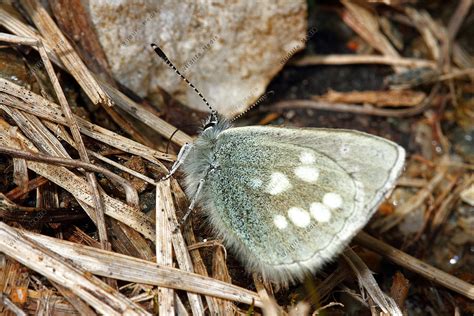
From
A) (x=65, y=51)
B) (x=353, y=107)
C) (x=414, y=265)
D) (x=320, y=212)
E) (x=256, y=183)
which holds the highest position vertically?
(x=65, y=51)

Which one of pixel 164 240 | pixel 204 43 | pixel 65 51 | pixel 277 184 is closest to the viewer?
pixel 277 184

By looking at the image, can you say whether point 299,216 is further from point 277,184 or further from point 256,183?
point 256,183

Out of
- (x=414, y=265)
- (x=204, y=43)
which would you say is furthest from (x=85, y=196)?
(x=414, y=265)

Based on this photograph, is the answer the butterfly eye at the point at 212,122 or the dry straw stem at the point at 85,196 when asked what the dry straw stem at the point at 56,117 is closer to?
the dry straw stem at the point at 85,196

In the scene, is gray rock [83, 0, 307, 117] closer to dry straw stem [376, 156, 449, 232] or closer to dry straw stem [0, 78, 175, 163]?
dry straw stem [0, 78, 175, 163]

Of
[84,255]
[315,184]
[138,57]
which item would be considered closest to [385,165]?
[315,184]

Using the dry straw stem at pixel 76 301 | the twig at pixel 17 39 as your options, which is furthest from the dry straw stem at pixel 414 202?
the twig at pixel 17 39

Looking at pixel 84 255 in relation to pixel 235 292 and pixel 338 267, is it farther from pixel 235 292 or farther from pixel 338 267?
pixel 338 267
